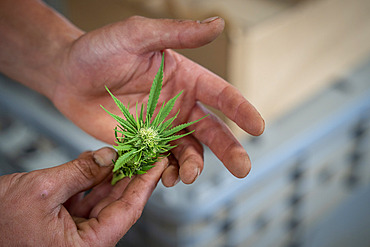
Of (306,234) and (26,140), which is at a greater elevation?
(26,140)

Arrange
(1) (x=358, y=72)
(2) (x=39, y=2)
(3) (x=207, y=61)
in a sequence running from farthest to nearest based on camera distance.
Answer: (1) (x=358, y=72) < (3) (x=207, y=61) < (2) (x=39, y=2)

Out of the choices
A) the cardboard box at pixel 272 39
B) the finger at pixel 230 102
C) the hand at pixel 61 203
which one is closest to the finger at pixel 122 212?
the hand at pixel 61 203

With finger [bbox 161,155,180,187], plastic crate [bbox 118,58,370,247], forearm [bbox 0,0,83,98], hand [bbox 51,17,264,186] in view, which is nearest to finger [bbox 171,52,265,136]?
hand [bbox 51,17,264,186]

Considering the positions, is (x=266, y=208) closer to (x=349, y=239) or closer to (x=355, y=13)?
(x=349, y=239)

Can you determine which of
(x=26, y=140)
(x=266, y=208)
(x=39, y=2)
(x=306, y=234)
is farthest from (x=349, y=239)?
(x=39, y=2)

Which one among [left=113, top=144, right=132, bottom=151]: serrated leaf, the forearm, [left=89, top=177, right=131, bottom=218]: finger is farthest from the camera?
the forearm

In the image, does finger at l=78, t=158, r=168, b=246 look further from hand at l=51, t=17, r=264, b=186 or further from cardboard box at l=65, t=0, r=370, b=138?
cardboard box at l=65, t=0, r=370, b=138
